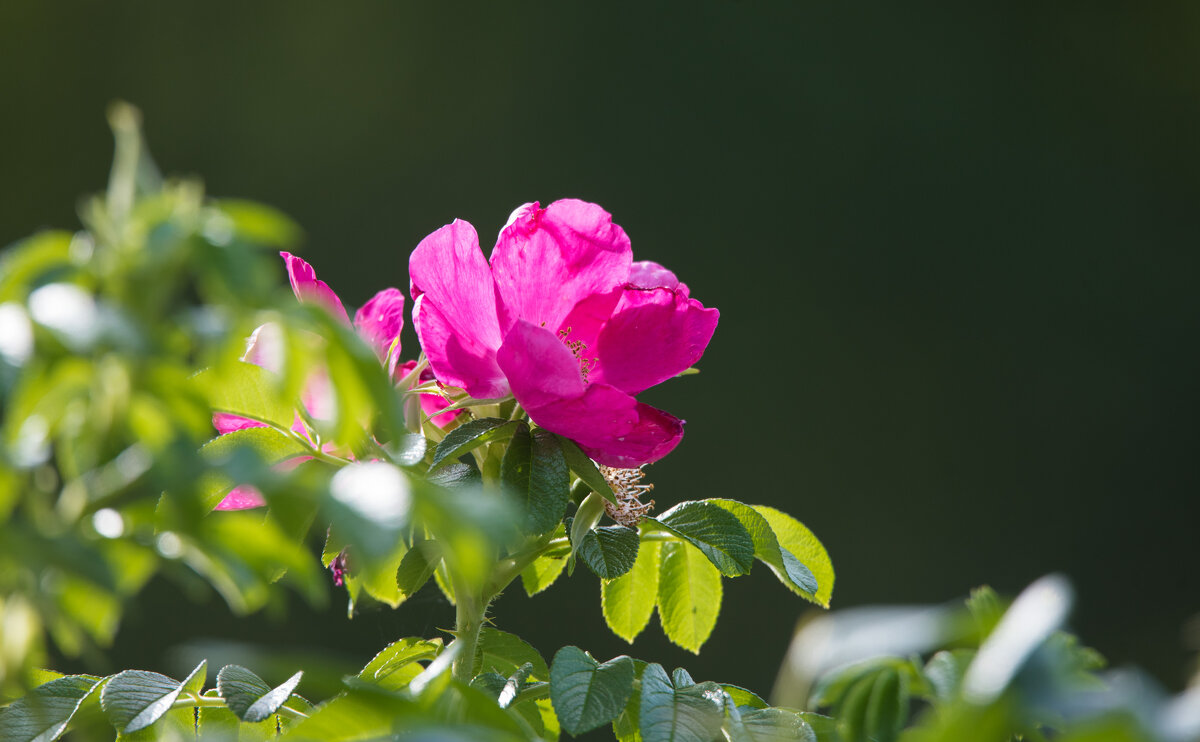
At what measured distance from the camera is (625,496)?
361mm

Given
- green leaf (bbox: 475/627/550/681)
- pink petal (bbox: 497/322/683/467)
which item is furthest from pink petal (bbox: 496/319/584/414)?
green leaf (bbox: 475/627/550/681)

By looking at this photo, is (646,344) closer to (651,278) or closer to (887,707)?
(651,278)

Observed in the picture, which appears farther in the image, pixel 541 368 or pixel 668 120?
pixel 668 120

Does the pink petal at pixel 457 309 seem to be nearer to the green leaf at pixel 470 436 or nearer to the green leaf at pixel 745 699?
the green leaf at pixel 470 436

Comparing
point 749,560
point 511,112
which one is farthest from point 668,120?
point 749,560

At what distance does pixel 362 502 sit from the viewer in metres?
0.15

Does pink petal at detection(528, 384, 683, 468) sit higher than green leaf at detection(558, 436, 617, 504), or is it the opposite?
pink petal at detection(528, 384, 683, 468)

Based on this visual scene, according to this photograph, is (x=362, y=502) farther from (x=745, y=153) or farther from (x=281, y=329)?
(x=745, y=153)

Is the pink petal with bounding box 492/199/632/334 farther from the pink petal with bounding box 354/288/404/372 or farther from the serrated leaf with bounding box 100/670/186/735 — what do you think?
the serrated leaf with bounding box 100/670/186/735

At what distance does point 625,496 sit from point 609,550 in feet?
0.16

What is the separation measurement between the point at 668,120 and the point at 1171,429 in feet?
4.05

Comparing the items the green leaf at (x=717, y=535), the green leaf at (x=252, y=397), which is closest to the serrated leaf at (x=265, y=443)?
the green leaf at (x=252, y=397)

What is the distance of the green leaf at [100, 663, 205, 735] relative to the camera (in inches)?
10.7

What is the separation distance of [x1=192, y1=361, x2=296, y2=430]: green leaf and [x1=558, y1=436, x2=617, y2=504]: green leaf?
0.26 feet
